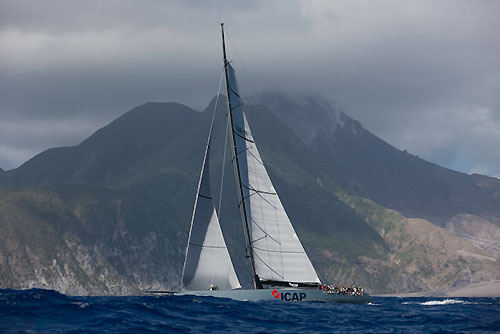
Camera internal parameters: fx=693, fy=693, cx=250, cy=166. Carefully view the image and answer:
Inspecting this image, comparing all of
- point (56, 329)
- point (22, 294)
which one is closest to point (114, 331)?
point (56, 329)

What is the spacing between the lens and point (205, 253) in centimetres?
Result: 7325

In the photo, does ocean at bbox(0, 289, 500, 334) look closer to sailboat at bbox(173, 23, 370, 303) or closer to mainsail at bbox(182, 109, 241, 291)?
mainsail at bbox(182, 109, 241, 291)

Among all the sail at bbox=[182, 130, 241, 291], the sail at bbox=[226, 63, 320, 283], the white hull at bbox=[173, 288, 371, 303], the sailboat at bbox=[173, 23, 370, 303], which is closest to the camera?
the white hull at bbox=[173, 288, 371, 303]

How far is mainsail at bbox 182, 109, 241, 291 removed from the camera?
2857 inches

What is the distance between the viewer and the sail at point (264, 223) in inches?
2977

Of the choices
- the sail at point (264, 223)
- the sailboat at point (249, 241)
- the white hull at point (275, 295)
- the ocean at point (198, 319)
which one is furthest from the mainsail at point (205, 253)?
the ocean at point (198, 319)

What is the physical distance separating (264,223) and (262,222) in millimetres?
255

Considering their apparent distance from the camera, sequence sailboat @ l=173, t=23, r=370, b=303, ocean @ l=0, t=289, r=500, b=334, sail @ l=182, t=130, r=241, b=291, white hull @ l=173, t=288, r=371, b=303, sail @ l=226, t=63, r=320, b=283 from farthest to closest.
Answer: sail @ l=226, t=63, r=320, b=283 → sailboat @ l=173, t=23, r=370, b=303 → sail @ l=182, t=130, r=241, b=291 → white hull @ l=173, t=288, r=371, b=303 → ocean @ l=0, t=289, r=500, b=334

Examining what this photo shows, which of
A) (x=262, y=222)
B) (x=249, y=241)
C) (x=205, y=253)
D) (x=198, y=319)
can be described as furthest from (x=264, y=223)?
(x=198, y=319)

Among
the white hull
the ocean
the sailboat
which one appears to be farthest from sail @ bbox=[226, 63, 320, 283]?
the ocean

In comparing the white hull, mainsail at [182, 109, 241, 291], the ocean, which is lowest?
the ocean

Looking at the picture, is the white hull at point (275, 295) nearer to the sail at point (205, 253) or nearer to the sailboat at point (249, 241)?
the sailboat at point (249, 241)

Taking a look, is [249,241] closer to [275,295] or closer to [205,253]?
[205,253]

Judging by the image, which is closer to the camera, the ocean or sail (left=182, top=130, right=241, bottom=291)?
the ocean
